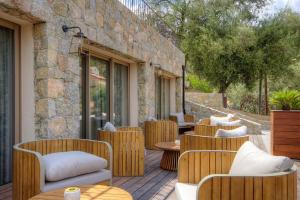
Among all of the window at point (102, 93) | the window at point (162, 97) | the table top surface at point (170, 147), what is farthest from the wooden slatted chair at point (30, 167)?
the window at point (162, 97)

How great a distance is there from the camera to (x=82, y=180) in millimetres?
3203

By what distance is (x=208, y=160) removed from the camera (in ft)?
10.0

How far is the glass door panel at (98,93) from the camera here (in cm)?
588

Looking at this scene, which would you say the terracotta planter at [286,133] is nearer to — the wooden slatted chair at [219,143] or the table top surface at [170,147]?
the table top surface at [170,147]

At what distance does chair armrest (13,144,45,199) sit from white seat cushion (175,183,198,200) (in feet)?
3.98

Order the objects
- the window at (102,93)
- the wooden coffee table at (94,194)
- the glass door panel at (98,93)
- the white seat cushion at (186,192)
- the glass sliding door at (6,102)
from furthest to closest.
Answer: the glass door panel at (98,93), the window at (102,93), the glass sliding door at (6,102), the white seat cushion at (186,192), the wooden coffee table at (94,194)

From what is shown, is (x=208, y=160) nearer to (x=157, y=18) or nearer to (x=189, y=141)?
(x=189, y=141)

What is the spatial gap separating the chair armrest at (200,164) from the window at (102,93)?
297 cm

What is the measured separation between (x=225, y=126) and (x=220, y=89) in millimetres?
9457

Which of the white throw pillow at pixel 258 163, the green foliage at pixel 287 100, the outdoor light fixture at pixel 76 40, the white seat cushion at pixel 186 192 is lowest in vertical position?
the white seat cushion at pixel 186 192

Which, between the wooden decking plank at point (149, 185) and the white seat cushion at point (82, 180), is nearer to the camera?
the white seat cushion at point (82, 180)

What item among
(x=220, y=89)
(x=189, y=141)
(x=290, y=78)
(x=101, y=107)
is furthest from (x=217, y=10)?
(x=189, y=141)

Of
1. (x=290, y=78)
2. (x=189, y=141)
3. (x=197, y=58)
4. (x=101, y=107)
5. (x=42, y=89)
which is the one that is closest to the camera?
(x=42, y=89)

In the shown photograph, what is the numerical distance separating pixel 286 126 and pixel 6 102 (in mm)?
5270
